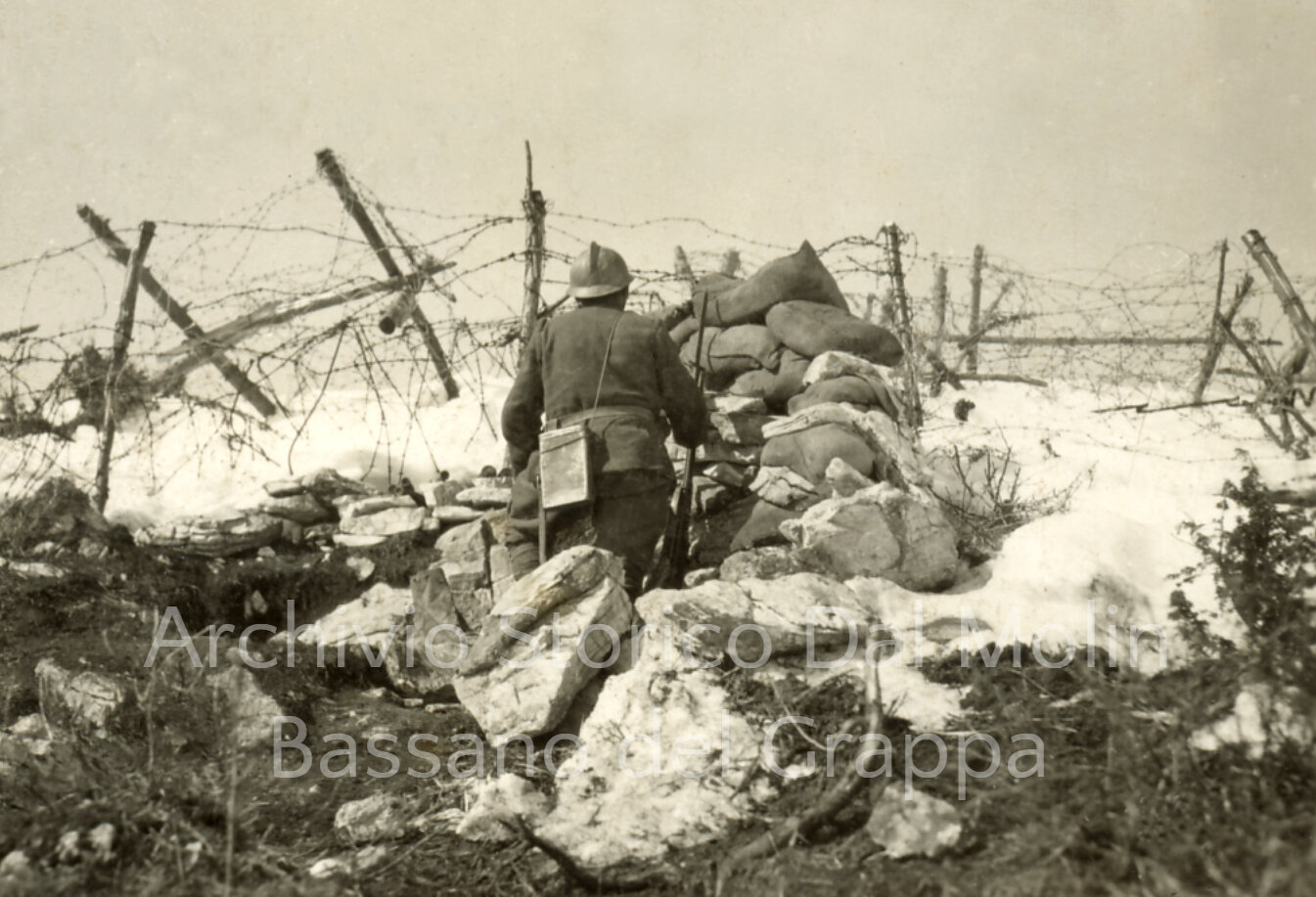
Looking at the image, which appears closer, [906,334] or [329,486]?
[329,486]

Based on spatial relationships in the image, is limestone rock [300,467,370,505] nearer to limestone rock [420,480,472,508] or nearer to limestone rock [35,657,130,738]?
limestone rock [420,480,472,508]

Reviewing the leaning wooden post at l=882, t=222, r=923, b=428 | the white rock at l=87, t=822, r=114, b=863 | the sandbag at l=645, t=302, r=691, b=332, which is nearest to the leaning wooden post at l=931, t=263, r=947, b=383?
the leaning wooden post at l=882, t=222, r=923, b=428

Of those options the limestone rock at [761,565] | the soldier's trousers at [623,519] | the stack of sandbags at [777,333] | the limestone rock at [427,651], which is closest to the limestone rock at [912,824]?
the limestone rock at [761,565]

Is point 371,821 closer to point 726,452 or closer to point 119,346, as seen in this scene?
point 726,452

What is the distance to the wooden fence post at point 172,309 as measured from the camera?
22.7ft

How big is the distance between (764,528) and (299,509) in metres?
3.02

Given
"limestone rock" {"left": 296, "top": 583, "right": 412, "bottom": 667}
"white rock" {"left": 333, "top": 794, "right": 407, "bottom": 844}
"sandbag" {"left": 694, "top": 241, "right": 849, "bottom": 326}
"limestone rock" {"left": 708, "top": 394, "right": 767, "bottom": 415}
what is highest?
"sandbag" {"left": 694, "top": 241, "right": 849, "bottom": 326}

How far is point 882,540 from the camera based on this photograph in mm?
4289

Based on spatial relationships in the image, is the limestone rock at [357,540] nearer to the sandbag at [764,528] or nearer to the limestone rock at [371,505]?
the limestone rock at [371,505]

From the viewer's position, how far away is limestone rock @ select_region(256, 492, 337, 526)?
5.98 metres

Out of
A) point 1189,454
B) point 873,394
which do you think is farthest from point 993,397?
point 873,394

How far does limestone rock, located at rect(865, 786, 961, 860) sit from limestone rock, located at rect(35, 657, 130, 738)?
278 centimetres

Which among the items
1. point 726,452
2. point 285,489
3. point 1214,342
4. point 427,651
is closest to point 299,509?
point 285,489

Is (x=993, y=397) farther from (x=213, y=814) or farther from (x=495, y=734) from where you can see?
(x=213, y=814)
